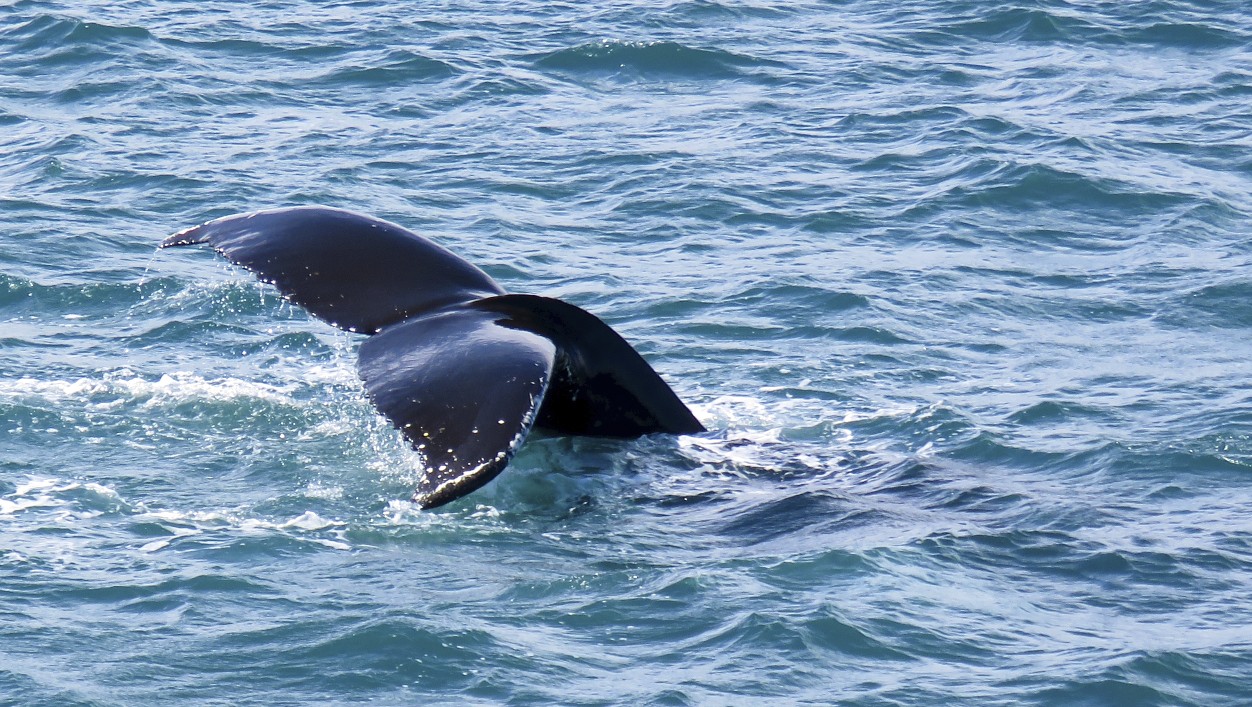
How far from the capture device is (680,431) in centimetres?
780

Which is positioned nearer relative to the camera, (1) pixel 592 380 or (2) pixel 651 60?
(1) pixel 592 380

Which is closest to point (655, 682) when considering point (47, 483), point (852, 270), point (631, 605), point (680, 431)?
point (631, 605)

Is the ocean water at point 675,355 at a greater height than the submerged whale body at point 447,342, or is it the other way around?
the submerged whale body at point 447,342

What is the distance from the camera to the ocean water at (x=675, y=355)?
20.4ft

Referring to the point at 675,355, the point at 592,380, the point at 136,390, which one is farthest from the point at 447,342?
the point at 675,355

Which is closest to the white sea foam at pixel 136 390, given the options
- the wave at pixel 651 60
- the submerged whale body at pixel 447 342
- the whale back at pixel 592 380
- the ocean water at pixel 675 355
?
the ocean water at pixel 675 355

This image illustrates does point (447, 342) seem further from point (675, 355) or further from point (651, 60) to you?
point (651, 60)

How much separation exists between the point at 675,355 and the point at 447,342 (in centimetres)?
396

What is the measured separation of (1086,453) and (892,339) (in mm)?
2096

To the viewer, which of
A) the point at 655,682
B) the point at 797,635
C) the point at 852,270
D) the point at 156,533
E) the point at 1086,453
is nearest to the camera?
the point at 655,682

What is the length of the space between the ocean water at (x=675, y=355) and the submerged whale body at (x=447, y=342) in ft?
0.86

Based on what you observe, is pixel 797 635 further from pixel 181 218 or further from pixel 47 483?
pixel 181 218

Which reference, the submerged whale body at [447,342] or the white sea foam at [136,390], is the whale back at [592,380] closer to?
the submerged whale body at [447,342]

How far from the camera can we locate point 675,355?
1026 centimetres
